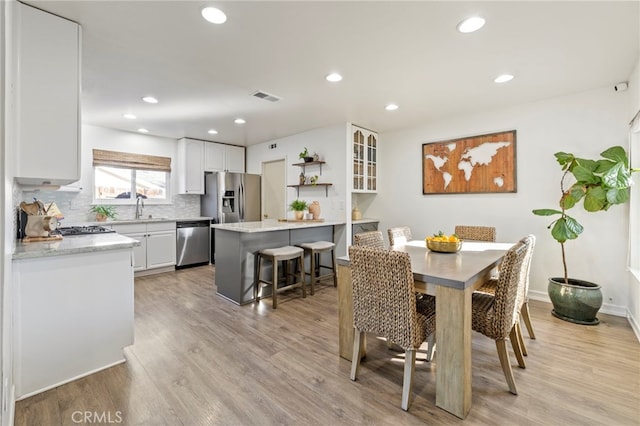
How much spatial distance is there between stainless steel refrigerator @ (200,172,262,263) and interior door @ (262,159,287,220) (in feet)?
0.73

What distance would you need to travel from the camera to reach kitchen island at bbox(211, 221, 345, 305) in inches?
132

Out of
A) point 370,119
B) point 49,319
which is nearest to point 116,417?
point 49,319

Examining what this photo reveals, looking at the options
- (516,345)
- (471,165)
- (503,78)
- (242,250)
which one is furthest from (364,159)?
(516,345)

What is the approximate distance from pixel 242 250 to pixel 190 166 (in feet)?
9.44

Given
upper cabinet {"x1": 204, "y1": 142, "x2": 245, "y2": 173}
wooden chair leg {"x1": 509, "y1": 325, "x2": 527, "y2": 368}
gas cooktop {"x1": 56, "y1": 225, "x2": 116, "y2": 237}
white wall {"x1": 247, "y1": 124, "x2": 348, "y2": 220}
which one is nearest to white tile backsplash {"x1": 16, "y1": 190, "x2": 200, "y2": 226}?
upper cabinet {"x1": 204, "y1": 142, "x2": 245, "y2": 173}

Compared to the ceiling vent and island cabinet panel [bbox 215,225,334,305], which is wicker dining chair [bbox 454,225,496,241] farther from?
the ceiling vent

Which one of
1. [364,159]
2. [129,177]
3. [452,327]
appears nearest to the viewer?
[452,327]

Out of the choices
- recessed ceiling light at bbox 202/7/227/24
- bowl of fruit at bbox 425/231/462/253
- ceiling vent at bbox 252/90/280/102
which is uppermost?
ceiling vent at bbox 252/90/280/102

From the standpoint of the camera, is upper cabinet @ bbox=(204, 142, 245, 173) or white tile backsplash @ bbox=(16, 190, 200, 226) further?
upper cabinet @ bbox=(204, 142, 245, 173)

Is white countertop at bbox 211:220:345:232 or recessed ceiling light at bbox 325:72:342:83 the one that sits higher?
recessed ceiling light at bbox 325:72:342:83

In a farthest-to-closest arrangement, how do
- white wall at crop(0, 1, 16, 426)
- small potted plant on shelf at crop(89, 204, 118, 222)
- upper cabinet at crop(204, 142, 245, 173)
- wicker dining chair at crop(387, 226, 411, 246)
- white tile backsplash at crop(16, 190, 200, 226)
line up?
upper cabinet at crop(204, 142, 245, 173) < small potted plant on shelf at crop(89, 204, 118, 222) < white tile backsplash at crop(16, 190, 200, 226) < wicker dining chair at crop(387, 226, 411, 246) < white wall at crop(0, 1, 16, 426)

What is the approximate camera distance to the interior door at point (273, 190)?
570cm

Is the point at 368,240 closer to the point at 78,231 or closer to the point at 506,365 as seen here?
the point at 506,365

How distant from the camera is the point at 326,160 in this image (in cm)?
474
